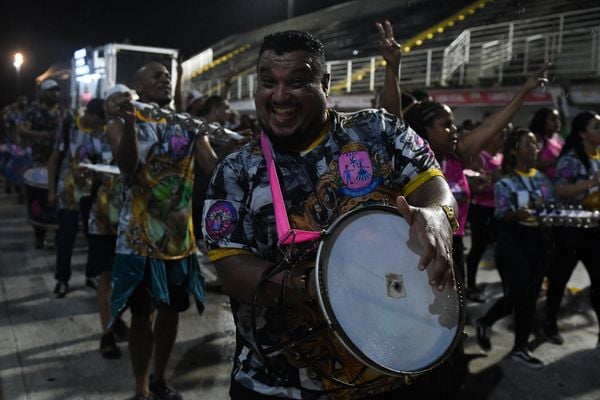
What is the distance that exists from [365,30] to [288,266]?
2236cm

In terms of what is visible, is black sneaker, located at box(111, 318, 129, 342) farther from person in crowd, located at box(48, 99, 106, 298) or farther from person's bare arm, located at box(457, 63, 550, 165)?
person's bare arm, located at box(457, 63, 550, 165)

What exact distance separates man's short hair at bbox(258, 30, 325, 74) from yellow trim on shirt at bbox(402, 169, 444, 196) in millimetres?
433

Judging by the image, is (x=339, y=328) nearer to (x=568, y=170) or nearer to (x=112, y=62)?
(x=568, y=170)

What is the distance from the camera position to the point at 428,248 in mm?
1356

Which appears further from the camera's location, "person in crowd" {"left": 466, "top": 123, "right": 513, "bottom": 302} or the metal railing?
the metal railing

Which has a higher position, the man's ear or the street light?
the street light

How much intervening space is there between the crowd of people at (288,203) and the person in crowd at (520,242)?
11 millimetres

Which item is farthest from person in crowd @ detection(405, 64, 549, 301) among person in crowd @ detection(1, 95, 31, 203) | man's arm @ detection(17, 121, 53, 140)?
person in crowd @ detection(1, 95, 31, 203)

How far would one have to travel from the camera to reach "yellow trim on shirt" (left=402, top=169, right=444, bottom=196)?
1.75 m

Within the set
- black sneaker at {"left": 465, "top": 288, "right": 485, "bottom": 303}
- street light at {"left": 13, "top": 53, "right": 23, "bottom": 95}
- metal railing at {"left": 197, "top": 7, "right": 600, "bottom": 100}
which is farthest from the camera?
street light at {"left": 13, "top": 53, "right": 23, "bottom": 95}

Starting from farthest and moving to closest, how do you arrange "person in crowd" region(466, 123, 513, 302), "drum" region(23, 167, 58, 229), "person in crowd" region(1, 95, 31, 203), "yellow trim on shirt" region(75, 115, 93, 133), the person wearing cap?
"person in crowd" region(1, 95, 31, 203)
the person wearing cap
"drum" region(23, 167, 58, 229)
"person in crowd" region(466, 123, 513, 302)
"yellow trim on shirt" region(75, 115, 93, 133)

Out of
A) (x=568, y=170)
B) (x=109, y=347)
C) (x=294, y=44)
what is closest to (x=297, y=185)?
(x=294, y=44)

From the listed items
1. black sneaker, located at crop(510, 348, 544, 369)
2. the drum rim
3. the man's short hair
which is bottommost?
black sneaker, located at crop(510, 348, 544, 369)

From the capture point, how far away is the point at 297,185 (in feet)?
5.65
